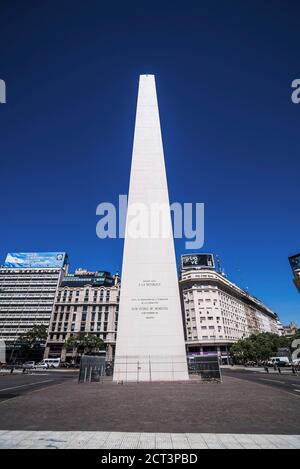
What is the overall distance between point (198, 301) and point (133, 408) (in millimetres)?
79296

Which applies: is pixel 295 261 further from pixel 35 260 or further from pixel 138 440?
pixel 35 260

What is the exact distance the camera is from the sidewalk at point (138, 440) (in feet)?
16.9

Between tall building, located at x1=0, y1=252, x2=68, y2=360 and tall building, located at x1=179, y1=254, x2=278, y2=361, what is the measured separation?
166 feet

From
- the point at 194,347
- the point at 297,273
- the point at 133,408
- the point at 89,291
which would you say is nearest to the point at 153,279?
the point at 133,408

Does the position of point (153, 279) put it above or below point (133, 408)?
above

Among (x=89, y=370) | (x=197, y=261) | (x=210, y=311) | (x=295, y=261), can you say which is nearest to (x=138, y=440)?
(x=89, y=370)

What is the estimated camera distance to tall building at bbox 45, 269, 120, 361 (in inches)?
3531

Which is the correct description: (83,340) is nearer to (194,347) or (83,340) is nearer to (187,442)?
(194,347)

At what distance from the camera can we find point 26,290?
326 feet

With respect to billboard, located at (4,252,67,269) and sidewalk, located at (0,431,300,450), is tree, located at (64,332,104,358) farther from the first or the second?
sidewalk, located at (0,431,300,450)

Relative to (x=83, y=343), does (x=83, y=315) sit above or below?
above

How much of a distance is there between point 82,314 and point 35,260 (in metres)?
31.9
